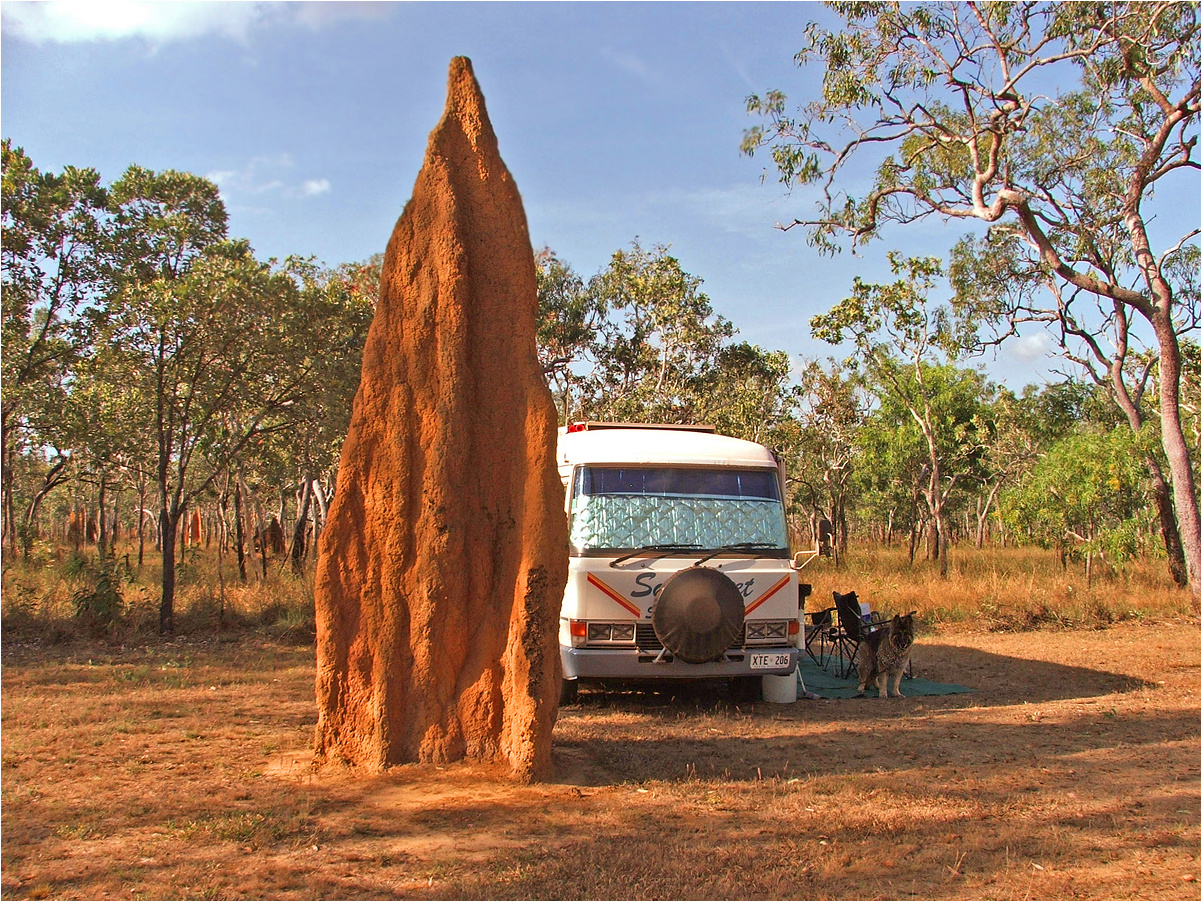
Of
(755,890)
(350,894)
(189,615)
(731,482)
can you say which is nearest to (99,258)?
(189,615)

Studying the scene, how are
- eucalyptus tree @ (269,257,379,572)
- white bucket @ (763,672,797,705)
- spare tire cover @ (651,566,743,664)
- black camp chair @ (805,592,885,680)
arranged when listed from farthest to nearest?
1. eucalyptus tree @ (269,257,379,572)
2. black camp chair @ (805,592,885,680)
3. white bucket @ (763,672,797,705)
4. spare tire cover @ (651,566,743,664)

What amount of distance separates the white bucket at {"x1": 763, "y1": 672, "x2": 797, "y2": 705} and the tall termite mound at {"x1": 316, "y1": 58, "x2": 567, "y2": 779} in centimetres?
383

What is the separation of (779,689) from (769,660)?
0.94 meters

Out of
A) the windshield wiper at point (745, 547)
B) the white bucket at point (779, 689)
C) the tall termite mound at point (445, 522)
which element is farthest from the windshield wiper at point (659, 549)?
the tall termite mound at point (445, 522)

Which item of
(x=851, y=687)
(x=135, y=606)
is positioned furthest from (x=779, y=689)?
(x=135, y=606)

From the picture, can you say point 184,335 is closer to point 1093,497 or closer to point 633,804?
point 633,804

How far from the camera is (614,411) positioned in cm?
2261

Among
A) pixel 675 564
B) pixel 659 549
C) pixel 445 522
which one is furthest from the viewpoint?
pixel 659 549

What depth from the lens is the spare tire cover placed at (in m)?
7.62

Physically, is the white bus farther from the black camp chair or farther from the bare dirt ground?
the black camp chair

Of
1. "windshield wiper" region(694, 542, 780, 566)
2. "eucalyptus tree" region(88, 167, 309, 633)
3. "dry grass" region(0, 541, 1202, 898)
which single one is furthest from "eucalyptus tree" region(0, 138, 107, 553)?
"windshield wiper" region(694, 542, 780, 566)

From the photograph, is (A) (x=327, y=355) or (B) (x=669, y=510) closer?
(B) (x=669, y=510)

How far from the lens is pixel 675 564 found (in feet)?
27.6

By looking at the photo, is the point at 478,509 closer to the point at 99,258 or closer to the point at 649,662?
the point at 649,662
